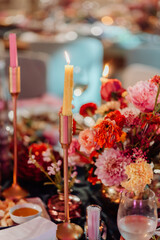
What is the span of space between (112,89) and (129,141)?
15cm

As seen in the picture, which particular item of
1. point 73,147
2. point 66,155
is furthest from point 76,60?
point 66,155

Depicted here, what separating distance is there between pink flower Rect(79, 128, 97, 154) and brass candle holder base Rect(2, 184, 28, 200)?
29 cm

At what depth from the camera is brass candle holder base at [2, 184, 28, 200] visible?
0.98 metres

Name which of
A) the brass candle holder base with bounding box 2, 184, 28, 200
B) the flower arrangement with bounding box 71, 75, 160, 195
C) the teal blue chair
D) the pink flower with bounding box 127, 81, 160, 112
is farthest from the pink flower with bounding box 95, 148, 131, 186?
the teal blue chair

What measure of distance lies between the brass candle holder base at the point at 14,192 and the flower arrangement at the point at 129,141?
0.75 ft

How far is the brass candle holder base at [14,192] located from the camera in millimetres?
977

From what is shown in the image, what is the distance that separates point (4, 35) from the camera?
3713 millimetres

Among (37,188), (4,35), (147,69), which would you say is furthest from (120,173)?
(4,35)

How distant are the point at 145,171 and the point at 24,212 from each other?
33 centimetres

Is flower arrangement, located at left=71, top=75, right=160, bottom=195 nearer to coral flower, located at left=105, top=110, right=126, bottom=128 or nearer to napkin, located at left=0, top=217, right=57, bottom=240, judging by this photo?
coral flower, located at left=105, top=110, right=126, bottom=128

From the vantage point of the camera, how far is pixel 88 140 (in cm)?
77

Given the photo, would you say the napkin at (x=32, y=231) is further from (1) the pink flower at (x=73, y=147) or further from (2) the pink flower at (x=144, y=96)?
(2) the pink flower at (x=144, y=96)

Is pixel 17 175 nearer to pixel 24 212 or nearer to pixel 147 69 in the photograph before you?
pixel 24 212

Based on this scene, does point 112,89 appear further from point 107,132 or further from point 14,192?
point 14,192
